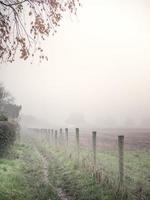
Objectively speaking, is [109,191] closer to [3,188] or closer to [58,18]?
[3,188]

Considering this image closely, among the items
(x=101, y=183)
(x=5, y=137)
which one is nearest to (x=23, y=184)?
(x=101, y=183)

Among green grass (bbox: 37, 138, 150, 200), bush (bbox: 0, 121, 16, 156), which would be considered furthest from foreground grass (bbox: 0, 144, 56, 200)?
bush (bbox: 0, 121, 16, 156)

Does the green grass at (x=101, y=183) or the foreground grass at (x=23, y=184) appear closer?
the green grass at (x=101, y=183)

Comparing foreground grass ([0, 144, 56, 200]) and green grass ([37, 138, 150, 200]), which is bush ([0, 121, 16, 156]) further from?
green grass ([37, 138, 150, 200])

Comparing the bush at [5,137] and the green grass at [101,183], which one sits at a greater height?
the bush at [5,137]

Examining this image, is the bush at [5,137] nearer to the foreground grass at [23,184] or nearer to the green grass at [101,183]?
the foreground grass at [23,184]

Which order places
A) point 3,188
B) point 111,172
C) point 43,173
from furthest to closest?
point 43,173
point 111,172
point 3,188

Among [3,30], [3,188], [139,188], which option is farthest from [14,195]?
[3,30]

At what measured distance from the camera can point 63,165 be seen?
2072 cm

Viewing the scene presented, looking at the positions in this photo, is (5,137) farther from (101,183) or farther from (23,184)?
(101,183)

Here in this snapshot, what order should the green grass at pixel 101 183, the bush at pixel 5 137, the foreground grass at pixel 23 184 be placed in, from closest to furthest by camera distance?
the green grass at pixel 101 183, the foreground grass at pixel 23 184, the bush at pixel 5 137

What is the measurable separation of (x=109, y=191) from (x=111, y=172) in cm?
346

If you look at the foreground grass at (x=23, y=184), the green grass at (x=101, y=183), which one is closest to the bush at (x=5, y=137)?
the foreground grass at (x=23, y=184)

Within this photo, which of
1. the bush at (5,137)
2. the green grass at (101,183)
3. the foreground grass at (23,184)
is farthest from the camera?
the bush at (5,137)
